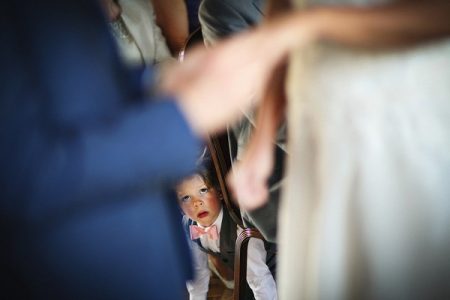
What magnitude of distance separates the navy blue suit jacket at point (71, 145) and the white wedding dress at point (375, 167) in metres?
0.15

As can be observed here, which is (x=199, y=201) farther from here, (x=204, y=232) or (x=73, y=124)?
(x=73, y=124)

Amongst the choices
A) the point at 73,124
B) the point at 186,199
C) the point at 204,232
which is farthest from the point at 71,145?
the point at 204,232

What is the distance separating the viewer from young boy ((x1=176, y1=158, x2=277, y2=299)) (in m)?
0.95

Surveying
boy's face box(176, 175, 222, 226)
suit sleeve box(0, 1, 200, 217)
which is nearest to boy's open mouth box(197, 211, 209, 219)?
boy's face box(176, 175, 222, 226)

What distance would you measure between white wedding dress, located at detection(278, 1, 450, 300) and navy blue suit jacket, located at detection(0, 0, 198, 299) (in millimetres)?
154

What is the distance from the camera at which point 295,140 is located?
441 mm

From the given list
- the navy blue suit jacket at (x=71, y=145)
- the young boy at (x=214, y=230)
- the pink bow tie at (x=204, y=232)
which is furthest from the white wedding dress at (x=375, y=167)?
the pink bow tie at (x=204, y=232)

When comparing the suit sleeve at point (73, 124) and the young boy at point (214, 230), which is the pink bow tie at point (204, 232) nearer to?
the young boy at point (214, 230)

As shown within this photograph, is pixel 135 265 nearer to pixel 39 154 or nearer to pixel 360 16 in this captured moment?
pixel 39 154

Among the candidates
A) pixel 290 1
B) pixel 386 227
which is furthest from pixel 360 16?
pixel 386 227

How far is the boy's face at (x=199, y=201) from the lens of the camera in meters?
0.94

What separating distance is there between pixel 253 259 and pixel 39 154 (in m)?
0.82

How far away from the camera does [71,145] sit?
0.28 meters

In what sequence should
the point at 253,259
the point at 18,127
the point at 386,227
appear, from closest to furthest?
the point at 18,127 → the point at 386,227 → the point at 253,259
